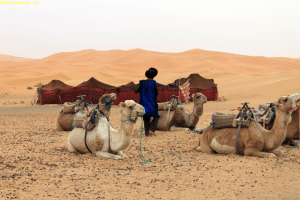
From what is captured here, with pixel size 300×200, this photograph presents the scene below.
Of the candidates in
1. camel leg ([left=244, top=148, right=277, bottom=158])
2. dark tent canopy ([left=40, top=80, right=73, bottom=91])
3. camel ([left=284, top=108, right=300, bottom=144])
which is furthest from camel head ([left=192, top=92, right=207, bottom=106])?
dark tent canopy ([left=40, top=80, right=73, bottom=91])

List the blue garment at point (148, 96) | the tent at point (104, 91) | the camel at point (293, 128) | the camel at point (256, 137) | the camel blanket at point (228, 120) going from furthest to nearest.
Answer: the tent at point (104, 91) → the blue garment at point (148, 96) → the camel at point (293, 128) → the camel blanket at point (228, 120) → the camel at point (256, 137)

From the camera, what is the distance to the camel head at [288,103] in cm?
588

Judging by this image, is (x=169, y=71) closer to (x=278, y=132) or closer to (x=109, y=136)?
(x=109, y=136)

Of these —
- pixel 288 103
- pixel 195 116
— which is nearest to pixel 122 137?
pixel 288 103

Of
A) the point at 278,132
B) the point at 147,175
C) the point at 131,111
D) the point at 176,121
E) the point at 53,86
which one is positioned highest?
the point at 53,86

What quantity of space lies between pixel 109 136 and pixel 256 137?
2.87m

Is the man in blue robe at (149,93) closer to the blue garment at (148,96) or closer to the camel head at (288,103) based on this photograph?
the blue garment at (148,96)

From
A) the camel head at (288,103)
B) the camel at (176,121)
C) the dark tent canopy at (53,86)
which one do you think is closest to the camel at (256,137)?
the camel head at (288,103)

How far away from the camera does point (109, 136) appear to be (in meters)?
6.42

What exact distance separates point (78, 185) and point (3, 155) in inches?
104

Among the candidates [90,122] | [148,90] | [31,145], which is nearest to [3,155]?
[31,145]

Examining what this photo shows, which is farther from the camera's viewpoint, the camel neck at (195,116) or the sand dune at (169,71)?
the sand dune at (169,71)

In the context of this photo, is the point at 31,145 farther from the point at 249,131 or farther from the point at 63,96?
the point at 63,96

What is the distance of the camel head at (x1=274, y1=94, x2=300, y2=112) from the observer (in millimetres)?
5883
